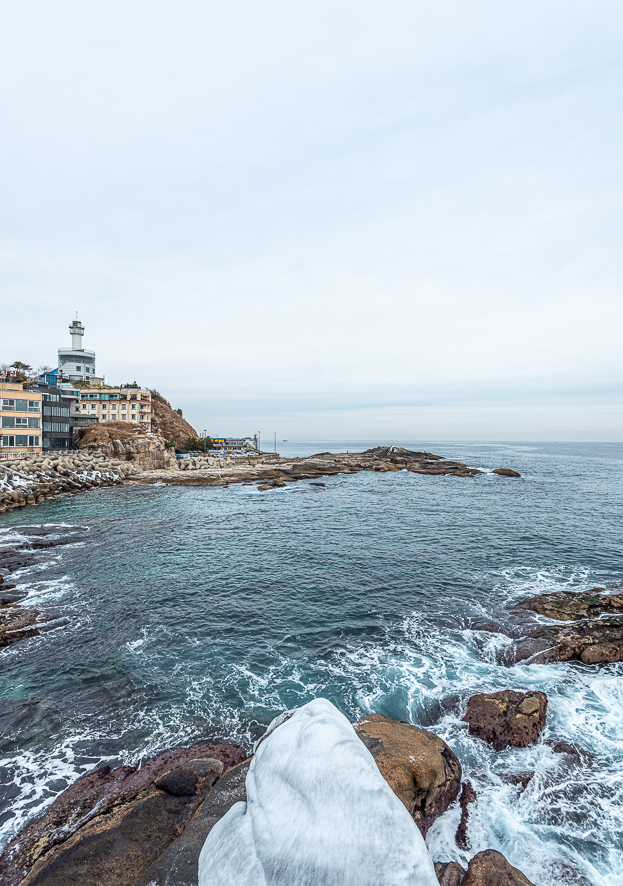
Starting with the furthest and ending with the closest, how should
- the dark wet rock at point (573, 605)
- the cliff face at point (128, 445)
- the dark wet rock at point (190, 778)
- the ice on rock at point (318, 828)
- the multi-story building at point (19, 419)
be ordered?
the cliff face at point (128, 445)
the multi-story building at point (19, 419)
the dark wet rock at point (573, 605)
the dark wet rock at point (190, 778)
the ice on rock at point (318, 828)

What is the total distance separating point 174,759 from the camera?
11.0 meters

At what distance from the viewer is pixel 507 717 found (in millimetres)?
12797

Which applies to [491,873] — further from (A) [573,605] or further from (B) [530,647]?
(A) [573,605]

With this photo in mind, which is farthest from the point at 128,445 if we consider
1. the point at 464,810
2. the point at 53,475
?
the point at 464,810

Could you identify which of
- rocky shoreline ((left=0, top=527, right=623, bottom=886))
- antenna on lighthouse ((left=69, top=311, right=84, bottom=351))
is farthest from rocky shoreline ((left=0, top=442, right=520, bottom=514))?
antenna on lighthouse ((left=69, top=311, right=84, bottom=351))

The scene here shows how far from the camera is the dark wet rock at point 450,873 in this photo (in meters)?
7.78

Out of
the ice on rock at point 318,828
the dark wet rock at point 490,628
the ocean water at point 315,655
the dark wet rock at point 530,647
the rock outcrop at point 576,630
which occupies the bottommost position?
the ocean water at point 315,655

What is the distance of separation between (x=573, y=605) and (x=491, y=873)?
15886 millimetres

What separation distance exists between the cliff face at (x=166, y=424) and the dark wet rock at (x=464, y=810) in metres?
101

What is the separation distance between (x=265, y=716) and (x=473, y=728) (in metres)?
6.87

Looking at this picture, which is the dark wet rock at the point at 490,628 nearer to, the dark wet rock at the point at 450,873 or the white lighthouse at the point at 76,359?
the dark wet rock at the point at 450,873

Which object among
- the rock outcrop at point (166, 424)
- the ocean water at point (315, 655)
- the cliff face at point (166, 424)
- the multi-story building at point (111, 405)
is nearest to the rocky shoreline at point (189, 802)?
the ocean water at point (315, 655)

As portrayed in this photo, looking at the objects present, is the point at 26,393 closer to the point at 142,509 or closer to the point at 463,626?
the point at 142,509

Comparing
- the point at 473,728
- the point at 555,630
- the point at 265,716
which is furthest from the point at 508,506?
the point at 265,716
